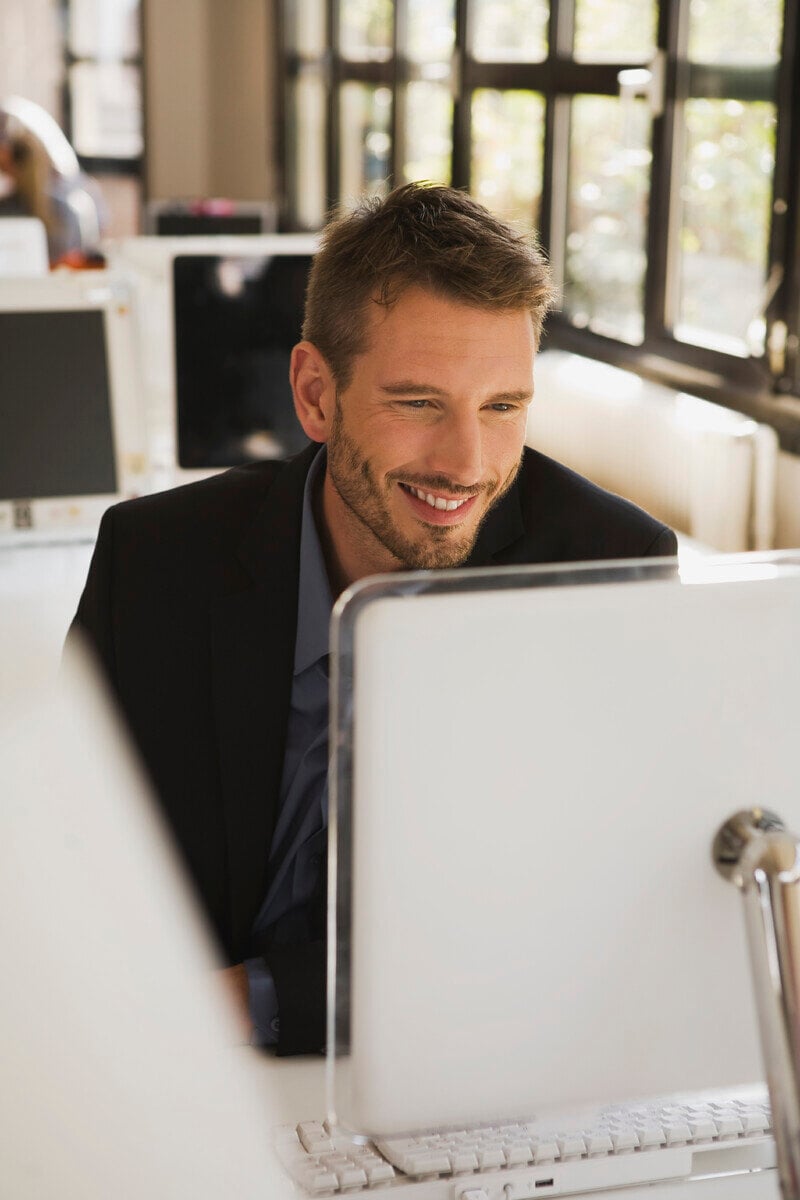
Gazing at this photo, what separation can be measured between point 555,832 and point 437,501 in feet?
1.94

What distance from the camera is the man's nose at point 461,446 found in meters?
1.04

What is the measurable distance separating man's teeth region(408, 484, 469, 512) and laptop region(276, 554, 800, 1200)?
22.0 inches

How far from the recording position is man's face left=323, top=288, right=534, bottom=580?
104cm

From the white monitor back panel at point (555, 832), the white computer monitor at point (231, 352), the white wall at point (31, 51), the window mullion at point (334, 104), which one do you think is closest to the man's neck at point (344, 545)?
the white monitor back panel at point (555, 832)

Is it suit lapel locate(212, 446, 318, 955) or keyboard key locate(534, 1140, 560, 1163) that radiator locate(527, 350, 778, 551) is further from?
keyboard key locate(534, 1140, 560, 1163)

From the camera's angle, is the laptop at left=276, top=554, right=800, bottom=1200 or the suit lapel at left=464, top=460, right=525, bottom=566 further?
the suit lapel at left=464, top=460, right=525, bottom=566

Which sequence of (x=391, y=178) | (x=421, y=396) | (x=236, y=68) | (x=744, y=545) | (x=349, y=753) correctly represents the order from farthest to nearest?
(x=236, y=68) < (x=391, y=178) < (x=744, y=545) < (x=421, y=396) < (x=349, y=753)

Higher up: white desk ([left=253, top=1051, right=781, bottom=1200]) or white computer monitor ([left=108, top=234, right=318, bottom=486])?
white computer monitor ([left=108, top=234, right=318, bottom=486])

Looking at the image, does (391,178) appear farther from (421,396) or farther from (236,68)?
(421,396)

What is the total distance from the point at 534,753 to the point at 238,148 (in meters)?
Result: 8.35

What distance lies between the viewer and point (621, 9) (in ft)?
14.6

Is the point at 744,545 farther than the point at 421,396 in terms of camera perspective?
Yes

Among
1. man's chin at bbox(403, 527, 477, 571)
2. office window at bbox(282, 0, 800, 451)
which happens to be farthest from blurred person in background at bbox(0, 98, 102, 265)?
man's chin at bbox(403, 527, 477, 571)

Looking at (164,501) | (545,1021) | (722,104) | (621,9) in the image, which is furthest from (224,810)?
(621,9)
